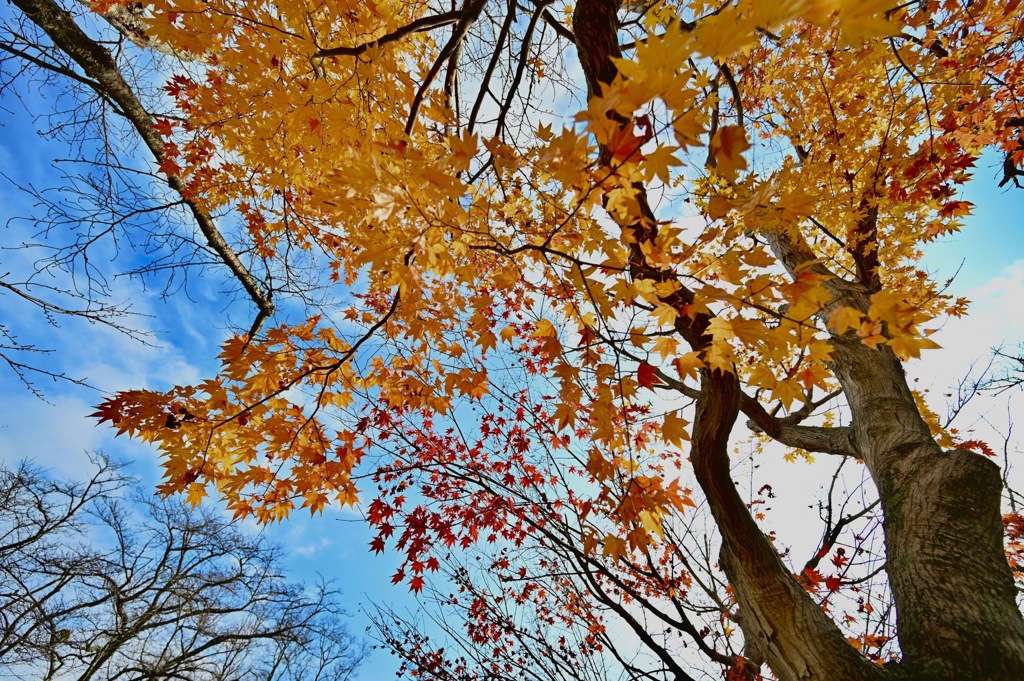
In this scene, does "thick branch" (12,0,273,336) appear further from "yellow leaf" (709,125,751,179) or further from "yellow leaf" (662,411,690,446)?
"yellow leaf" (709,125,751,179)

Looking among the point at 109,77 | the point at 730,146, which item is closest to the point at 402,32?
the point at 730,146

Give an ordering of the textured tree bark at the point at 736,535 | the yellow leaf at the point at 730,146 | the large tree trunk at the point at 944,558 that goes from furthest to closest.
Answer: the textured tree bark at the point at 736,535 → the large tree trunk at the point at 944,558 → the yellow leaf at the point at 730,146

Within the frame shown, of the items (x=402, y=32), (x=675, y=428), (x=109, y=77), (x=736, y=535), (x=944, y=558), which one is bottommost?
(x=944, y=558)

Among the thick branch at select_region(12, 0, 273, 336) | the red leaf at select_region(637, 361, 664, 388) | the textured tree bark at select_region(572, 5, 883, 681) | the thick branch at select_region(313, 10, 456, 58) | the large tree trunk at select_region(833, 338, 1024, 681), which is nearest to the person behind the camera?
the large tree trunk at select_region(833, 338, 1024, 681)

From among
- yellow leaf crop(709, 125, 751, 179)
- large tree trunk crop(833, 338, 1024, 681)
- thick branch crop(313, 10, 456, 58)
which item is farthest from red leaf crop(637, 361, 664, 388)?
thick branch crop(313, 10, 456, 58)

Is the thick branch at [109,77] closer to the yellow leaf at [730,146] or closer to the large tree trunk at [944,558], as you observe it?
the yellow leaf at [730,146]

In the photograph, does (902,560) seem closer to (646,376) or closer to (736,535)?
(736,535)

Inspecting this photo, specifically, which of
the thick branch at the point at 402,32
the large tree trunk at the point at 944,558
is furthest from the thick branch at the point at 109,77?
the large tree trunk at the point at 944,558

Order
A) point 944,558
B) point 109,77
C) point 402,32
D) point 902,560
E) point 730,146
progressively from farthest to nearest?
1. point 109,77
2. point 402,32
3. point 902,560
4. point 944,558
5. point 730,146

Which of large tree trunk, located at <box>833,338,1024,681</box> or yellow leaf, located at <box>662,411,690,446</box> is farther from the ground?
yellow leaf, located at <box>662,411,690,446</box>

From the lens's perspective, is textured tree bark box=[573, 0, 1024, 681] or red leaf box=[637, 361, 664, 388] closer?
textured tree bark box=[573, 0, 1024, 681]

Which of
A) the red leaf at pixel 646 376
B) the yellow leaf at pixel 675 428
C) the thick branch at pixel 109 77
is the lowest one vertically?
the yellow leaf at pixel 675 428

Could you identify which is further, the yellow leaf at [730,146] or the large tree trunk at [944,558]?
the large tree trunk at [944,558]

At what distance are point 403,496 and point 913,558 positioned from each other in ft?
Answer: 12.0
